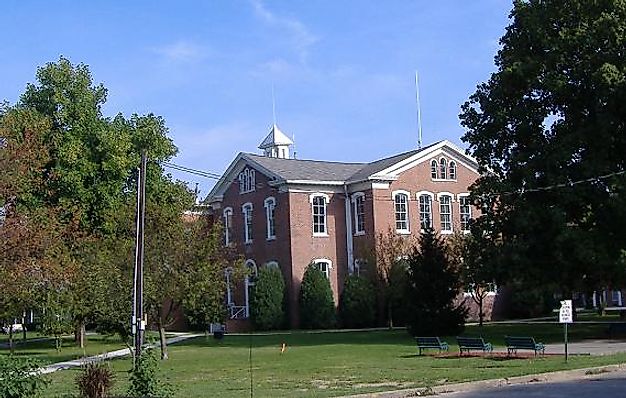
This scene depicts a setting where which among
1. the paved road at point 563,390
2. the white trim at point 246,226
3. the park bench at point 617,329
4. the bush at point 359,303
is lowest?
the paved road at point 563,390

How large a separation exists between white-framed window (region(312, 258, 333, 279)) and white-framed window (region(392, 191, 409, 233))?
16.2 feet

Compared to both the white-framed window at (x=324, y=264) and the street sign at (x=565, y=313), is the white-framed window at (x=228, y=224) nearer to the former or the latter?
the white-framed window at (x=324, y=264)

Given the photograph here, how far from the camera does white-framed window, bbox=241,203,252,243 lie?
207ft

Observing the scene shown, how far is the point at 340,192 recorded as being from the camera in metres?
60.1

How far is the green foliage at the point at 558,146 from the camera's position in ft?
124

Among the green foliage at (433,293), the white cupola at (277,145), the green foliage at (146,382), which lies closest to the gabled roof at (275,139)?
the white cupola at (277,145)

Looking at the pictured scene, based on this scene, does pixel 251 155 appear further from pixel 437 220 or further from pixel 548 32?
pixel 548 32

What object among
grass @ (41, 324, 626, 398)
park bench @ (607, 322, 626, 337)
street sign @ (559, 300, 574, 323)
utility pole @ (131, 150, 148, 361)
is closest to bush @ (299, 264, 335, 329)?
grass @ (41, 324, 626, 398)

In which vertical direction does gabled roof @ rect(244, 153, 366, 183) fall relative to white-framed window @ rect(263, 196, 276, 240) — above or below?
above

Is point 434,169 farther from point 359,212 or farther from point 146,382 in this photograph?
point 146,382

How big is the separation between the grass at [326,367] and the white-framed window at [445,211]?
18309 mm

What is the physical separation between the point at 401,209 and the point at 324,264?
6.08 meters

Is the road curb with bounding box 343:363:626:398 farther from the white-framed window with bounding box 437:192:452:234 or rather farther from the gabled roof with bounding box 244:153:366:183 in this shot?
the white-framed window with bounding box 437:192:452:234

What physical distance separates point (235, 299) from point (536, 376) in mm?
42132
